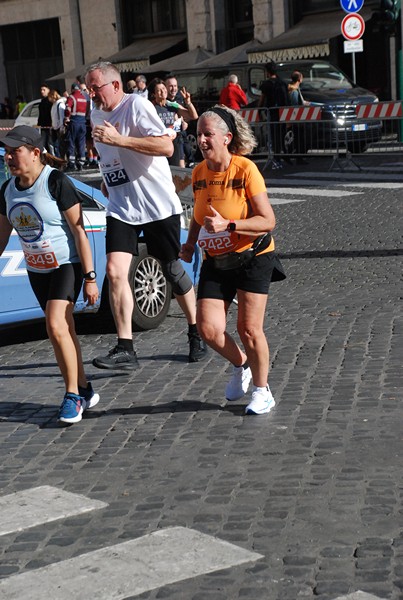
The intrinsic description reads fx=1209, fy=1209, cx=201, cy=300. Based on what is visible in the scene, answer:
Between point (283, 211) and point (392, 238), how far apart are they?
3519 millimetres

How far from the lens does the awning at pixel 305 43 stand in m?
34.9

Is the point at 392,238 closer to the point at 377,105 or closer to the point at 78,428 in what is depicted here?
the point at 78,428

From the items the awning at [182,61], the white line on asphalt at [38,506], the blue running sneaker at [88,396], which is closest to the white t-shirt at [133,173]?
the blue running sneaker at [88,396]

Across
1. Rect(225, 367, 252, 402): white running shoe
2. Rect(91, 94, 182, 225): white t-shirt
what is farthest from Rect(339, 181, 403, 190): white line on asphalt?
Rect(225, 367, 252, 402): white running shoe

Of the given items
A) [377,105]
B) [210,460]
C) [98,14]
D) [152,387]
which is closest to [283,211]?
[377,105]

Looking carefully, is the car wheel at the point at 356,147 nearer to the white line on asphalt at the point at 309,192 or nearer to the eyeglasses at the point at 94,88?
the white line on asphalt at the point at 309,192

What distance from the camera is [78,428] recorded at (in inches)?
259

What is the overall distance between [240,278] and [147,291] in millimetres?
2870

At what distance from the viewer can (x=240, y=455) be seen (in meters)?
5.82

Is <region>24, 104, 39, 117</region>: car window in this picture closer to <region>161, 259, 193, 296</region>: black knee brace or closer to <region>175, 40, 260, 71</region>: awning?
<region>175, 40, 260, 71</region>: awning

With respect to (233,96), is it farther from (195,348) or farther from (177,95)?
(195,348)

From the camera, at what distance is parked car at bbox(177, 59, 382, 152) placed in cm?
2277

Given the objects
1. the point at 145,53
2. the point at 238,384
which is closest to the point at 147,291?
the point at 238,384

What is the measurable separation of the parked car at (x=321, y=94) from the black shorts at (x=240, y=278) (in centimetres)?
1620
